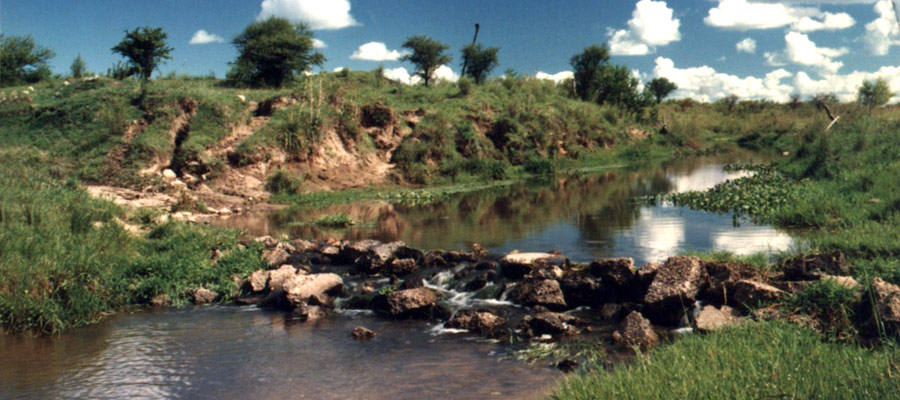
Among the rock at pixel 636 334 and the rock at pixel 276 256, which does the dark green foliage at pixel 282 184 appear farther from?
the rock at pixel 636 334

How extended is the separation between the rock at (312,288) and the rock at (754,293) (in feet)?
18.8

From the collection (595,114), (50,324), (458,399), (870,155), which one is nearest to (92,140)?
(50,324)

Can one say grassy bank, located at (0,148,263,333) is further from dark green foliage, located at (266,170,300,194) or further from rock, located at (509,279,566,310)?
dark green foliage, located at (266,170,300,194)

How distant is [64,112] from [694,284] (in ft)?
83.5

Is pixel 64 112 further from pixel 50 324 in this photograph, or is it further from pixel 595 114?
pixel 595 114

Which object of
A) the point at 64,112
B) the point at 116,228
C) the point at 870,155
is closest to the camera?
the point at 116,228

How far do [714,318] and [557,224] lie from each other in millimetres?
9057

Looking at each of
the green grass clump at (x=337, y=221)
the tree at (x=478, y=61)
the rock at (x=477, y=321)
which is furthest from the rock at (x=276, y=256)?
the tree at (x=478, y=61)

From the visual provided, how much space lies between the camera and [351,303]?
972 cm

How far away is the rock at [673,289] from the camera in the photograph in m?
7.81

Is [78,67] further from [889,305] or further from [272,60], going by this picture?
[889,305]

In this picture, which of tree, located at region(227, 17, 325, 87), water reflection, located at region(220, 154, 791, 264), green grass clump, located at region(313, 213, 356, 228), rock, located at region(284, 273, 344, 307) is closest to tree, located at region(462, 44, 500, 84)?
tree, located at region(227, 17, 325, 87)

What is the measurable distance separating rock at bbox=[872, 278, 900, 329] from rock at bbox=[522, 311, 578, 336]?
3116mm

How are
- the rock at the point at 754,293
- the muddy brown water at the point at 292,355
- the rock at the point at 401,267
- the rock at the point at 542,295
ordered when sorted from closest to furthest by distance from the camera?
the muddy brown water at the point at 292,355 < the rock at the point at 754,293 < the rock at the point at 542,295 < the rock at the point at 401,267
